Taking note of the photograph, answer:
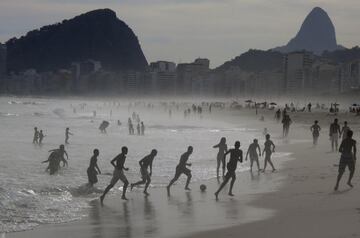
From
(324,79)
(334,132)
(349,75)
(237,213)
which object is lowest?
(237,213)

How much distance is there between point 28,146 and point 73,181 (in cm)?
1536

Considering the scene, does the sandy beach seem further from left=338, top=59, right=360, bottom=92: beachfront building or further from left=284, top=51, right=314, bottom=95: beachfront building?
left=284, top=51, right=314, bottom=95: beachfront building

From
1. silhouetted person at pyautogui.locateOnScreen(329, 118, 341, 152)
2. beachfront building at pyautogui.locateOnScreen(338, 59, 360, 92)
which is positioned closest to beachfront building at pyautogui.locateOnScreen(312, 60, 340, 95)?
beachfront building at pyautogui.locateOnScreen(338, 59, 360, 92)

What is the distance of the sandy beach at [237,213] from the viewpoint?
9070mm

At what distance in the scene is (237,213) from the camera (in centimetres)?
1080

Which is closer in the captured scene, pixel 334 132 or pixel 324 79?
pixel 334 132

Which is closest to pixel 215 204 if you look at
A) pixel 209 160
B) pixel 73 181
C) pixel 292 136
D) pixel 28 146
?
pixel 73 181

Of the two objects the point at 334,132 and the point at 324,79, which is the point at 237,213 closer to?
the point at 334,132

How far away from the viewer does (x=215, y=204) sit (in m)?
12.0

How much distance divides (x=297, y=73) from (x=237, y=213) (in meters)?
168

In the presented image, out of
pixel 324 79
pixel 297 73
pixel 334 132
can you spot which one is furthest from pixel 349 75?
pixel 334 132

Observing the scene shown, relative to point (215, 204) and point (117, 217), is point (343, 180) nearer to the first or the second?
point (215, 204)

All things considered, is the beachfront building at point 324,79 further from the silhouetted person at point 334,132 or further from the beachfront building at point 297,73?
the silhouetted person at point 334,132

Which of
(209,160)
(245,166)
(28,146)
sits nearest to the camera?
(245,166)
